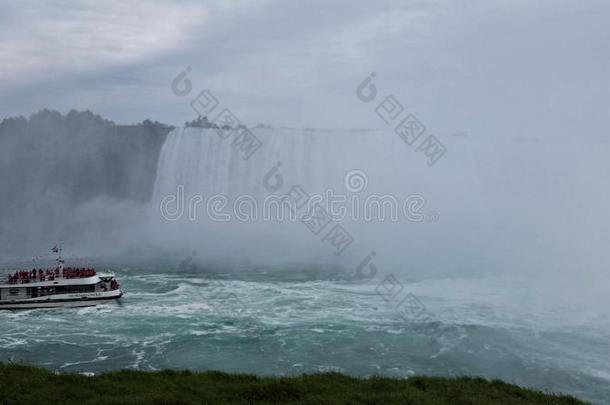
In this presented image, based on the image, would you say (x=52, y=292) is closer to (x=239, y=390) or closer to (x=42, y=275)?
(x=42, y=275)

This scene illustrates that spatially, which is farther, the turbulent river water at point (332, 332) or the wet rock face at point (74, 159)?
the wet rock face at point (74, 159)

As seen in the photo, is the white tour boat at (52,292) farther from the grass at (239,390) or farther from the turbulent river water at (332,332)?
the grass at (239,390)

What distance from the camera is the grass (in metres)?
12.3

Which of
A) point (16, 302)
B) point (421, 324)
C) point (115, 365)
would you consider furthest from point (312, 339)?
point (16, 302)

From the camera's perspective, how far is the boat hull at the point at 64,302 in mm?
28531

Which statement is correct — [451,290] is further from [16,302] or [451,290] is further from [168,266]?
[16,302]

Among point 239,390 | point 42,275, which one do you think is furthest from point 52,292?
point 239,390

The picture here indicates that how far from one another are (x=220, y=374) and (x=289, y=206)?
43.0 meters

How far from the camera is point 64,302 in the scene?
2869cm

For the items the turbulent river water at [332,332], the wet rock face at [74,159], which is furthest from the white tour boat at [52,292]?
the wet rock face at [74,159]

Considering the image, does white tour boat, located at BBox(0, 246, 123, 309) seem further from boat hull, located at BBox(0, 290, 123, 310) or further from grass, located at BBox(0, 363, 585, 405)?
grass, located at BBox(0, 363, 585, 405)

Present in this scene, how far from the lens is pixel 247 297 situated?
30906mm

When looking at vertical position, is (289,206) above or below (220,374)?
above

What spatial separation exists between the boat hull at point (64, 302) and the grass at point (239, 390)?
14521 mm
